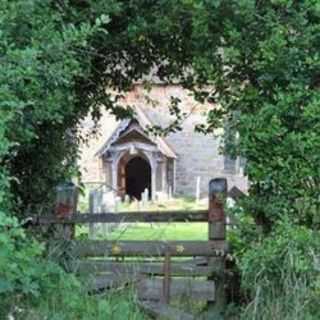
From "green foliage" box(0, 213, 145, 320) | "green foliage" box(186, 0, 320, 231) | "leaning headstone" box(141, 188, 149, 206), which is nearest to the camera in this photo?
"green foliage" box(0, 213, 145, 320)

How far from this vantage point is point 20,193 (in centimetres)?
722

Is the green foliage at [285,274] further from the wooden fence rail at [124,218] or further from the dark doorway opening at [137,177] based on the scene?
the dark doorway opening at [137,177]

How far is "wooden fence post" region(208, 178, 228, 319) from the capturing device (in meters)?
6.35

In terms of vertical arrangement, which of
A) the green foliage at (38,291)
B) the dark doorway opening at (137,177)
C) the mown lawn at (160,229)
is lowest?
the green foliage at (38,291)

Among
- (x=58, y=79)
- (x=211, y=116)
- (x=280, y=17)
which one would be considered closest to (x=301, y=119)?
(x=280, y=17)

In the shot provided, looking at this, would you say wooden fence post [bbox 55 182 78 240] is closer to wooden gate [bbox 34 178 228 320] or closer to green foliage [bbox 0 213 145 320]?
wooden gate [bbox 34 178 228 320]

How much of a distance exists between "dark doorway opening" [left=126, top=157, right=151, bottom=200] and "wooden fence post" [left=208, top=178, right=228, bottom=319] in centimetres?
1884

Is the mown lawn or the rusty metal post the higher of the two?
the mown lawn

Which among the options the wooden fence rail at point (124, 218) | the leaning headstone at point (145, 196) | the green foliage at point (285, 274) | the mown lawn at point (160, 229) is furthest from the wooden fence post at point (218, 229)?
the leaning headstone at point (145, 196)

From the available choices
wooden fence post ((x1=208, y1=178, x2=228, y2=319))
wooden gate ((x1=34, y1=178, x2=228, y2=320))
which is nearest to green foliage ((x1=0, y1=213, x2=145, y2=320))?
wooden gate ((x1=34, y1=178, x2=228, y2=320))

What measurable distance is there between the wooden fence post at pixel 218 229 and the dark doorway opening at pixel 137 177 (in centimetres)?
1884

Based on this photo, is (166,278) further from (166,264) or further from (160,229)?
(160,229)

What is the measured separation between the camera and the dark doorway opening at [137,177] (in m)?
25.7

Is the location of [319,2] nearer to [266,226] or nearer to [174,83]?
[266,226]
